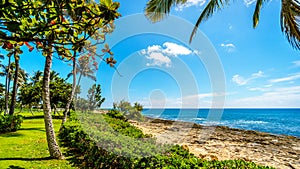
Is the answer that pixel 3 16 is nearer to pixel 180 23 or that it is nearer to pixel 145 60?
pixel 180 23

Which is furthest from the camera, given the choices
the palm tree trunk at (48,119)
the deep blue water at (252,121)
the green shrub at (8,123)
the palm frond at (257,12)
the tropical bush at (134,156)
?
the deep blue water at (252,121)

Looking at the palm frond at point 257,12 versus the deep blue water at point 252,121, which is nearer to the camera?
the palm frond at point 257,12

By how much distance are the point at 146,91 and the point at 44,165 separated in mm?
11534

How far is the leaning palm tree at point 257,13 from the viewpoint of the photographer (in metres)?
6.38

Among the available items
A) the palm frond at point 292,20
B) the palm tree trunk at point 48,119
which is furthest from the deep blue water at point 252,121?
the palm tree trunk at point 48,119

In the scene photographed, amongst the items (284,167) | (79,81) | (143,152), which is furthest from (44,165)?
(79,81)

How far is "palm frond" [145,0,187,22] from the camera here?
7.89 metres

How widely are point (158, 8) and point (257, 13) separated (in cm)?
422

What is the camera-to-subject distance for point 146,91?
54.7 feet

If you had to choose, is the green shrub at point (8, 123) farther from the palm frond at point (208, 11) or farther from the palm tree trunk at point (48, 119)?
the palm frond at point (208, 11)

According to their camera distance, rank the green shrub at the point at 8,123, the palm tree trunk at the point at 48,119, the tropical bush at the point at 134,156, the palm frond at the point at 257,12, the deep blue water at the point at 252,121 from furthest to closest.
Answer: the deep blue water at the point at 252,121 → the green shrub at the point at 8,123 → the palm frond at the point at 257,12 → the palm tree trunk at the point at 48,119 → the tropical bush at the point at 134,156

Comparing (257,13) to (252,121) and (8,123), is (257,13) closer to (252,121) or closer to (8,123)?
(8,123)

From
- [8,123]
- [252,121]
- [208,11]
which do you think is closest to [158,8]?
[208,11]

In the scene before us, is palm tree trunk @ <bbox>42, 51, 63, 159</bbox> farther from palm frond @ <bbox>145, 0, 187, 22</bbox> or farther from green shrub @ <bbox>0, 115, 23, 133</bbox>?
green shrub @ <bbox>0, 115, 23, 133</bbox>
